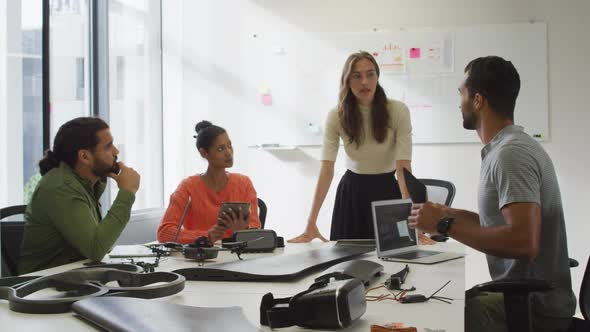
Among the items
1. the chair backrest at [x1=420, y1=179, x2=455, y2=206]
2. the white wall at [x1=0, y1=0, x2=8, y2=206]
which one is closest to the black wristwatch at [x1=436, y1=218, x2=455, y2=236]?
the chair backrest at [x1=420, y1=179, x2=455, y2=206]

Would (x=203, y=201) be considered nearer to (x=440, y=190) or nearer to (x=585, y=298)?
(x=440, y=190)

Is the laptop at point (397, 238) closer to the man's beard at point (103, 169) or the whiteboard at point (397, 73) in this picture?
the man's beard at point (103, 169)

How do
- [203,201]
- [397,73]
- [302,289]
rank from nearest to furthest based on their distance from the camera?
1. [302,289]
2. [203,201]
3. [397,73]

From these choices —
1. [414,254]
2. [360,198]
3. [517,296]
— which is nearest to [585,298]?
[517,296]

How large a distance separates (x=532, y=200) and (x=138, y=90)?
3.56 meters

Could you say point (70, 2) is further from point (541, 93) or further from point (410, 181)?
point (541, 93)

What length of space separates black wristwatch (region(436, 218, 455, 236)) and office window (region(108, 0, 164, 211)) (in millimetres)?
2846

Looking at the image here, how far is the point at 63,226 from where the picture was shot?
219cm

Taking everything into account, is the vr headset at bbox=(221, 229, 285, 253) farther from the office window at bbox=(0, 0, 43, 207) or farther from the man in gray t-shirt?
the office window at bbox=(0, 0, 43, 207)

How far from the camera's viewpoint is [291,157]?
4844 millimetres

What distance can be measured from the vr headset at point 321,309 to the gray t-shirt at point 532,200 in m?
0.79

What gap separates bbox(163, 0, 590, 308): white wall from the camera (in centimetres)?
439

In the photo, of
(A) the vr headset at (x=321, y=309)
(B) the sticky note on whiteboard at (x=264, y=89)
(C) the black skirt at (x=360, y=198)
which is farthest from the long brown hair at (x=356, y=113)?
(A) the vr headset at (x=321, y=309)

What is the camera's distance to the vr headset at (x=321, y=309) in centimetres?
109
